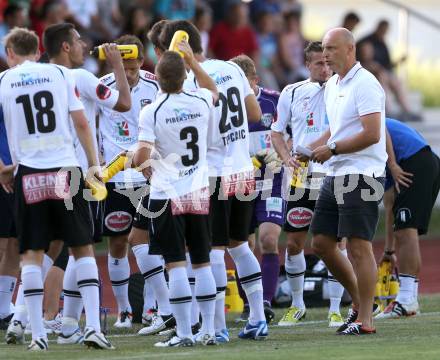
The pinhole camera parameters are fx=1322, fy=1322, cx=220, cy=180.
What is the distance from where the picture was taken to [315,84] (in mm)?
12273

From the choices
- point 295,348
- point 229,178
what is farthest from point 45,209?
point 295,348

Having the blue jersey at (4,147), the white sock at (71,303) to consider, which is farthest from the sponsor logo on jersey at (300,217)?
the blue jersey at (4,147)

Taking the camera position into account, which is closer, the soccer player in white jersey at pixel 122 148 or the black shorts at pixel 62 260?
the black shorts at pixel 62 260

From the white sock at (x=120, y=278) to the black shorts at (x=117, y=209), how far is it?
31 centimetres

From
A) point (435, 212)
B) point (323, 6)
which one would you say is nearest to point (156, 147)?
point (435, 212)

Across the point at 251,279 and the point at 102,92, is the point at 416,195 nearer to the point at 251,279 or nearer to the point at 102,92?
the point at 251,279

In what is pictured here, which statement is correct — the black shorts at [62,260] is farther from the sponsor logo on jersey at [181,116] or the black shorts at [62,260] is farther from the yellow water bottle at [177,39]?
the yellow water bottle at [177,39]

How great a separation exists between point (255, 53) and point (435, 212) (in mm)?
4491

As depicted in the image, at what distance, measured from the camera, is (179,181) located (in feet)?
32.1

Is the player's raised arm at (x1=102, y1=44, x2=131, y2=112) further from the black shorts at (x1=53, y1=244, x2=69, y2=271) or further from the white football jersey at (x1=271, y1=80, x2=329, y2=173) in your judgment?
the white football jersey at (x1=271, y1=80, x2=329, y2=173)

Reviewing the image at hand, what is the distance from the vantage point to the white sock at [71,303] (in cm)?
1044

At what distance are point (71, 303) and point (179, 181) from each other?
1567 mm

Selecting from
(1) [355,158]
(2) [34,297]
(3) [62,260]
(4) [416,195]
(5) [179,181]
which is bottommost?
(2) [34,297]

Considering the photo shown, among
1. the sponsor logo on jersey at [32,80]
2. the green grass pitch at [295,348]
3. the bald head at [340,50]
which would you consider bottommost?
the green grass pitch at [295,348]
